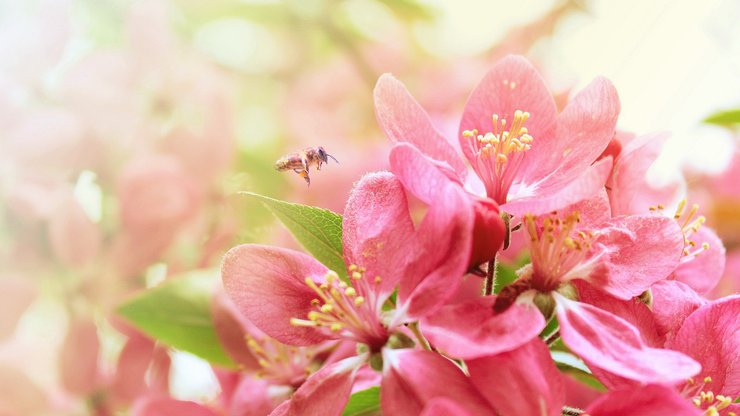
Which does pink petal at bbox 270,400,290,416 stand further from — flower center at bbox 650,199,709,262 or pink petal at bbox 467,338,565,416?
flower center at bbox 650,199,709,262

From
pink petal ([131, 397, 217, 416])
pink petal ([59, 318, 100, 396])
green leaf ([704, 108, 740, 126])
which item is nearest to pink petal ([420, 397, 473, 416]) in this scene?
pink petal ([131, 397, 217, 416])

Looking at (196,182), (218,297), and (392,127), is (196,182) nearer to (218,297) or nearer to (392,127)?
(218,297)

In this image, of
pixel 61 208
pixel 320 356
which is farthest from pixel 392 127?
pixel 61 208

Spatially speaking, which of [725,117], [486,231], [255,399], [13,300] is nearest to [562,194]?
[486,231]

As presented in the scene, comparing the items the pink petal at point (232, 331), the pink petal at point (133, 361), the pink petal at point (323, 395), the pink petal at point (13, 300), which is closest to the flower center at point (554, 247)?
the pink petal at point (323, 395)

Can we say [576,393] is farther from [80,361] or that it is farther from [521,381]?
[80,361]

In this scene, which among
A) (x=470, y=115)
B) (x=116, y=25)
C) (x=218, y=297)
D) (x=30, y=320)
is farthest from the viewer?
(x=116, y=25)

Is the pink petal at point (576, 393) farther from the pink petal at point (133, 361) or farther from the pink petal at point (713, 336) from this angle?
the pink petal at point (133, 361)
